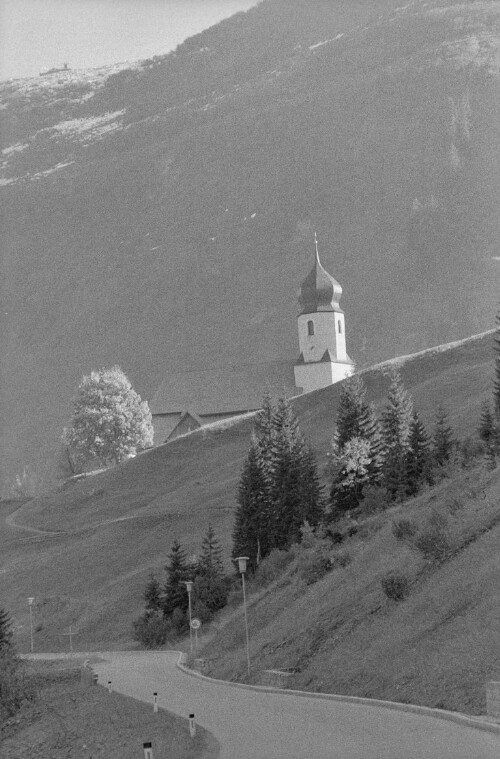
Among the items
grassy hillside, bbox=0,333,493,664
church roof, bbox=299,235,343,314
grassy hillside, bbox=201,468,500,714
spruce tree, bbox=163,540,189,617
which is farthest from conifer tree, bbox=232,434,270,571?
church roof, bbox=299,235,343,314

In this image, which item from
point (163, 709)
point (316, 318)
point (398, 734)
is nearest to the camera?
point (398, 734)

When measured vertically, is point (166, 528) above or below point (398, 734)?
above

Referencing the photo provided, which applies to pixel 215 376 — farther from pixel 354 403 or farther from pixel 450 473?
pixel 450 473

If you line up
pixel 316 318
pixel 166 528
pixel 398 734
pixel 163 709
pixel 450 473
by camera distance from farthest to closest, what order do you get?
1. pixel 316 318
2. pixel 166 528
3. pixel 450 473
4. pixel 163 709
5. pixel 398 734

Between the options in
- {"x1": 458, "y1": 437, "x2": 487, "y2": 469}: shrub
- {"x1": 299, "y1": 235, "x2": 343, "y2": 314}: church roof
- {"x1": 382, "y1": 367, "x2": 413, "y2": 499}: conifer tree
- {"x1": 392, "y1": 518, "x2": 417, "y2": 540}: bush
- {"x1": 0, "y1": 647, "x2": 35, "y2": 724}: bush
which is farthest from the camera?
{"x1": 299, "y1": 235, "x2": 343, "y2": 314}: church roof

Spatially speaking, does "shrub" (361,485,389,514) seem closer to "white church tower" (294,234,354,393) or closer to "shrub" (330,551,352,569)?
"shrub" (330,551,352,569)

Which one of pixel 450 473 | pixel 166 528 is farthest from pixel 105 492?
pixel 450 473

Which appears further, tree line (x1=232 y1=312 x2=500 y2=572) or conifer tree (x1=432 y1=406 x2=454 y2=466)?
conifer tree (x1=432 y1=406 x2=454 y2=466)
